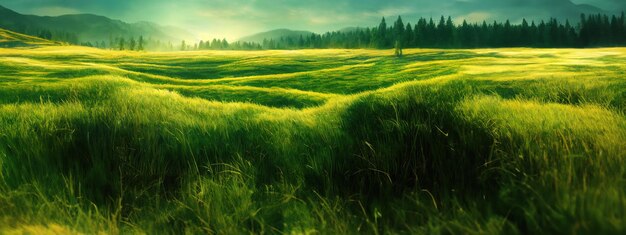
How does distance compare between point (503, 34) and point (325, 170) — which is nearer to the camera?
point (325, 170)

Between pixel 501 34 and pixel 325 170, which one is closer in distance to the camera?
pixel 325 170

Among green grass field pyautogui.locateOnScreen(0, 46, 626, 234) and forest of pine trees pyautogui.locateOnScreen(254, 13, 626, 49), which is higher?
forest of pine trees pyautogui.locateOnScreen(254, 13, 626, 49)

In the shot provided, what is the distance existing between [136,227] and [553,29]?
8503 centimetres

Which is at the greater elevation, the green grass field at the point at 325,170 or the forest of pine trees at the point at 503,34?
the forest of pine trees at the point at 503,34

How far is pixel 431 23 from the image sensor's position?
75.6m

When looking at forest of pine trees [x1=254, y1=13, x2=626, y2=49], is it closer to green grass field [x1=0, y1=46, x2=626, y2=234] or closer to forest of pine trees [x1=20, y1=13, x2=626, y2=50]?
forest of pine trees [x1=20, y1=13, x2=626, y2=50]

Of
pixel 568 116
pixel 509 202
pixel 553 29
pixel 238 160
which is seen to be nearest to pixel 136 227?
pixel 238 160

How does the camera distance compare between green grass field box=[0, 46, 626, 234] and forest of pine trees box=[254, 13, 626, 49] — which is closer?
green grass field box=[0, 46, 626, 234]

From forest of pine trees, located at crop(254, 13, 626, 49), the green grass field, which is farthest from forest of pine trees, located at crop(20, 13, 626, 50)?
the green grass field

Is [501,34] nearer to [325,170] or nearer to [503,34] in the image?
[503,34]

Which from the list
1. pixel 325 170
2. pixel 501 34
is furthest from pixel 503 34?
pixel 325 170

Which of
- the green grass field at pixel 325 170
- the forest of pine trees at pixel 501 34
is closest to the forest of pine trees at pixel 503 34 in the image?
the forest of pine trees at pixel 501 34

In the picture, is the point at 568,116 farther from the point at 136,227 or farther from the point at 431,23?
the point at 431,23

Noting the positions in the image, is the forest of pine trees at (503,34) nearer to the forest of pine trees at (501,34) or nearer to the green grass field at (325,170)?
the forest of pine trees at (501,34)
